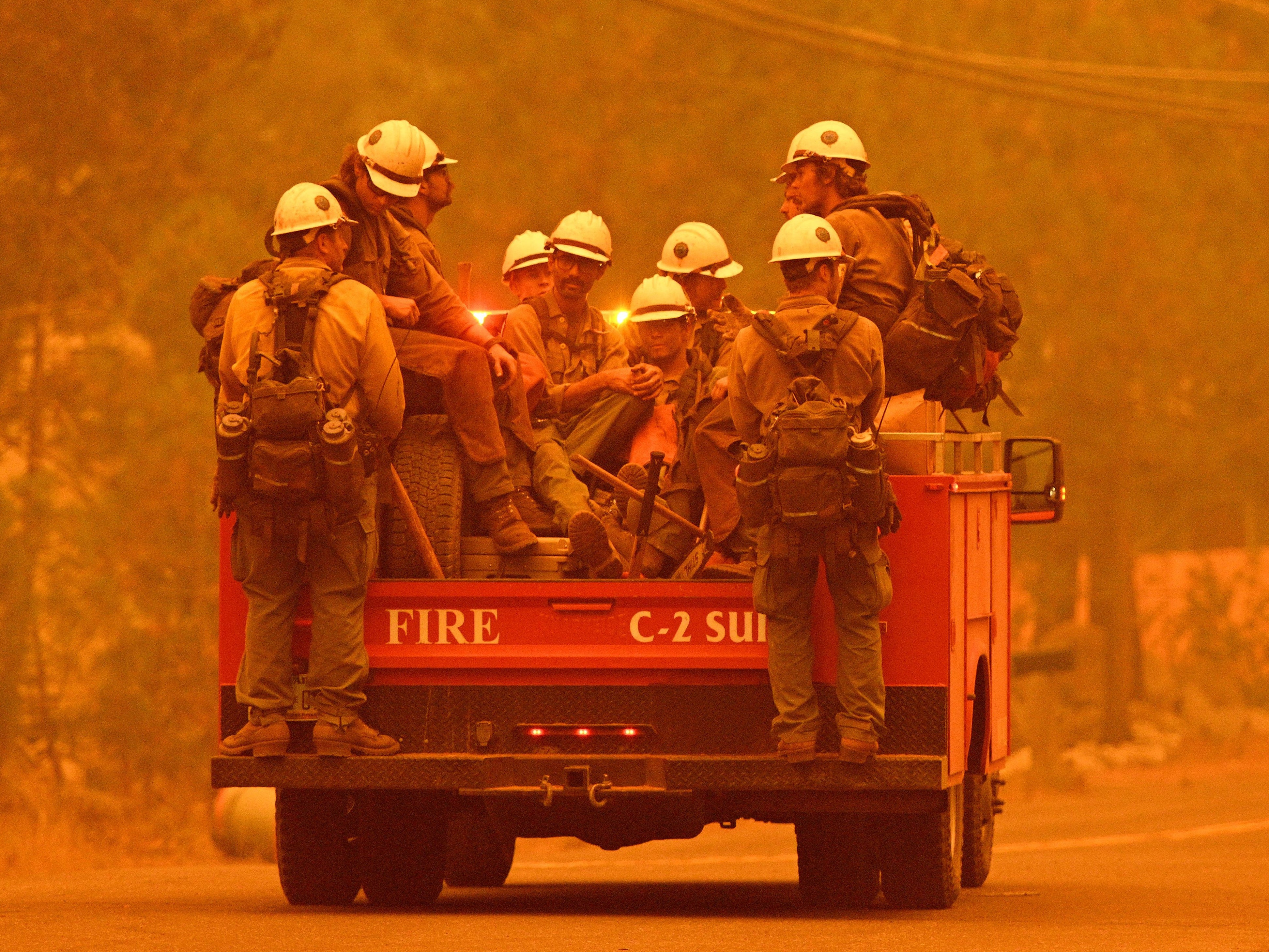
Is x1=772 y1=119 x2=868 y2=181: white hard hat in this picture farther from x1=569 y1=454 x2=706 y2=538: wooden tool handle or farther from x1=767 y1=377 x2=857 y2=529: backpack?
x1=767 y1=377 x2=857 y2=529: backpack

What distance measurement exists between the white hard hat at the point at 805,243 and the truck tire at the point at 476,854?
4293 mm

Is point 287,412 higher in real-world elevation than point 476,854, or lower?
higher

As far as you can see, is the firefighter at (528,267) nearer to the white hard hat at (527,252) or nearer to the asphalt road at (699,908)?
the white hard hat at (527,252)

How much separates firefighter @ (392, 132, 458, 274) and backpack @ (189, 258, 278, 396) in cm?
74

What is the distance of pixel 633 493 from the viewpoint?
11266mm

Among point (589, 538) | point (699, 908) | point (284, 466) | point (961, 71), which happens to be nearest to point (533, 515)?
point (589, 538)

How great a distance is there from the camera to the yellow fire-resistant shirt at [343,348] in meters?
10.4

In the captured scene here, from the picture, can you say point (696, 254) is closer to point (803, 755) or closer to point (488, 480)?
point (488, 480)

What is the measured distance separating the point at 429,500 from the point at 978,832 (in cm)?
383

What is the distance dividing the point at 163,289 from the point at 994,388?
1097 cm

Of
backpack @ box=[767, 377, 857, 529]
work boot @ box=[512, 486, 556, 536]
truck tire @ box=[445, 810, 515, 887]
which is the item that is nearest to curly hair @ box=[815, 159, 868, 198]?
work boot @ box=[512, 486, 556, 536]

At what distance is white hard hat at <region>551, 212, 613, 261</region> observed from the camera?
1254cm

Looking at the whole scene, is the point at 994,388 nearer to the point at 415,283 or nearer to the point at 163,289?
the point at 415,283

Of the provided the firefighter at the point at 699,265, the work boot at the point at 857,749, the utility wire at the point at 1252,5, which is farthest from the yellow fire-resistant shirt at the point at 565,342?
the utility wire at the point at 1252,5
